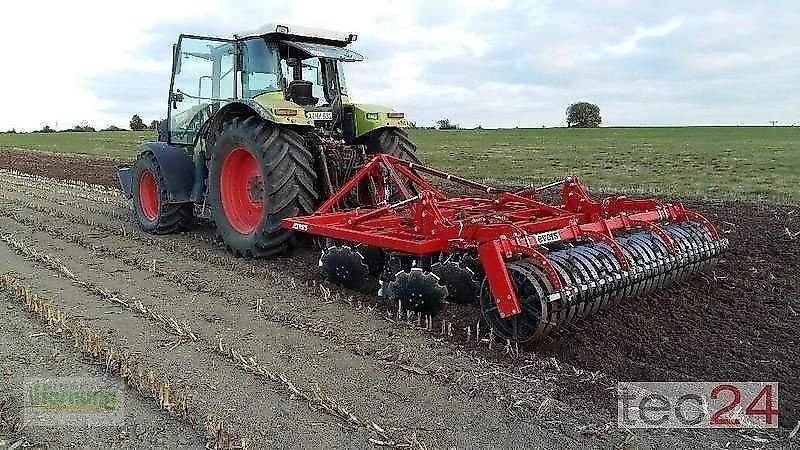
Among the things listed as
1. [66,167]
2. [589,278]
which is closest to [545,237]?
[589,278]

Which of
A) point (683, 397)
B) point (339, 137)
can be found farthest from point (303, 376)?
point (339, 137)

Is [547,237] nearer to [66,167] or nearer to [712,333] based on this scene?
[712,333]

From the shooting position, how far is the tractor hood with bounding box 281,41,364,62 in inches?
258

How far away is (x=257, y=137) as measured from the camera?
6.07m

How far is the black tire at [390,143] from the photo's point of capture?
6.95 meters

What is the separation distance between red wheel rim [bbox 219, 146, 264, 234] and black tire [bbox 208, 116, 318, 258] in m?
0.24

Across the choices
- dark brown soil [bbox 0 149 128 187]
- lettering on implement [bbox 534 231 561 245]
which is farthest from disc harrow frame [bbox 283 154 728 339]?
dark brown soil [bbox 0 149 128 187]

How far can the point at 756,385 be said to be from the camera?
3.64 meters

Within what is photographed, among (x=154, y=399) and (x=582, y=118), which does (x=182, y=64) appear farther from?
(x=582, y=118)

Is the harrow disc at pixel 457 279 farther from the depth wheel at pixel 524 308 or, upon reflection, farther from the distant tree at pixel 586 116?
the distant tree at pixel 586 116

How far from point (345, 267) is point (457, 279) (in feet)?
3.11

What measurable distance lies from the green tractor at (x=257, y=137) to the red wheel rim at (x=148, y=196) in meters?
0.01

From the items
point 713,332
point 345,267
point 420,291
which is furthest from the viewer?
point 345,267

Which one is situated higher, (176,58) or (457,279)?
(176,58)
